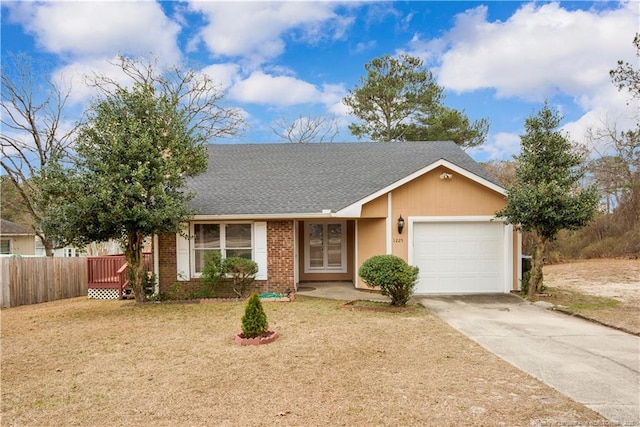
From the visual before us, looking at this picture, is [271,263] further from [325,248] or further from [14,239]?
[14,239]

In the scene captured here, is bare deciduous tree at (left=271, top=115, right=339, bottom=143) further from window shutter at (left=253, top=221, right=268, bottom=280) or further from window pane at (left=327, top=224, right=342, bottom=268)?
window shutter at (left=253, top=221, right=268, bottom=280)

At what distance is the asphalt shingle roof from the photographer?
12742 millimetres

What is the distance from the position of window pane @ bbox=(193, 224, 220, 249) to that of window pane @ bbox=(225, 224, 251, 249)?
12.4 inches

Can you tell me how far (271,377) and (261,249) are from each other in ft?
22.8

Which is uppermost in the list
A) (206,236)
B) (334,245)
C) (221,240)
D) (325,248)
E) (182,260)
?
(206,236)

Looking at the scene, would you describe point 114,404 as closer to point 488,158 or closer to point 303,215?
point 303,215

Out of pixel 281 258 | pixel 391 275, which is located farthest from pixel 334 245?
pixel 391 275

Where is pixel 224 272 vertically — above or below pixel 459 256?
below

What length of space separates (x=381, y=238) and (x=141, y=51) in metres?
19.1

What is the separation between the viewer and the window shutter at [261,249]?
12398mm

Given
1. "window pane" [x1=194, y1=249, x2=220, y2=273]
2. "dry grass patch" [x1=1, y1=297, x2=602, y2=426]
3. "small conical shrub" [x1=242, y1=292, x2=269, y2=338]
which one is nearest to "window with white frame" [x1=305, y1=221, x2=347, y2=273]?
"window pane" [x1=194, y1=249, x2=220, y2=273]

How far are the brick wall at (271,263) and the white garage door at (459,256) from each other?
3.67m

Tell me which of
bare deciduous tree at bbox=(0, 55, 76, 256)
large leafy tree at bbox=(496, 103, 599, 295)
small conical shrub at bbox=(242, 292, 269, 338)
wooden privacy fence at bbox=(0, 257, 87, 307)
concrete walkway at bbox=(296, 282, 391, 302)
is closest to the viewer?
small conical shrub at bbox=(242, 292, 269, 338)

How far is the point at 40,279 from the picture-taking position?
13883mm
